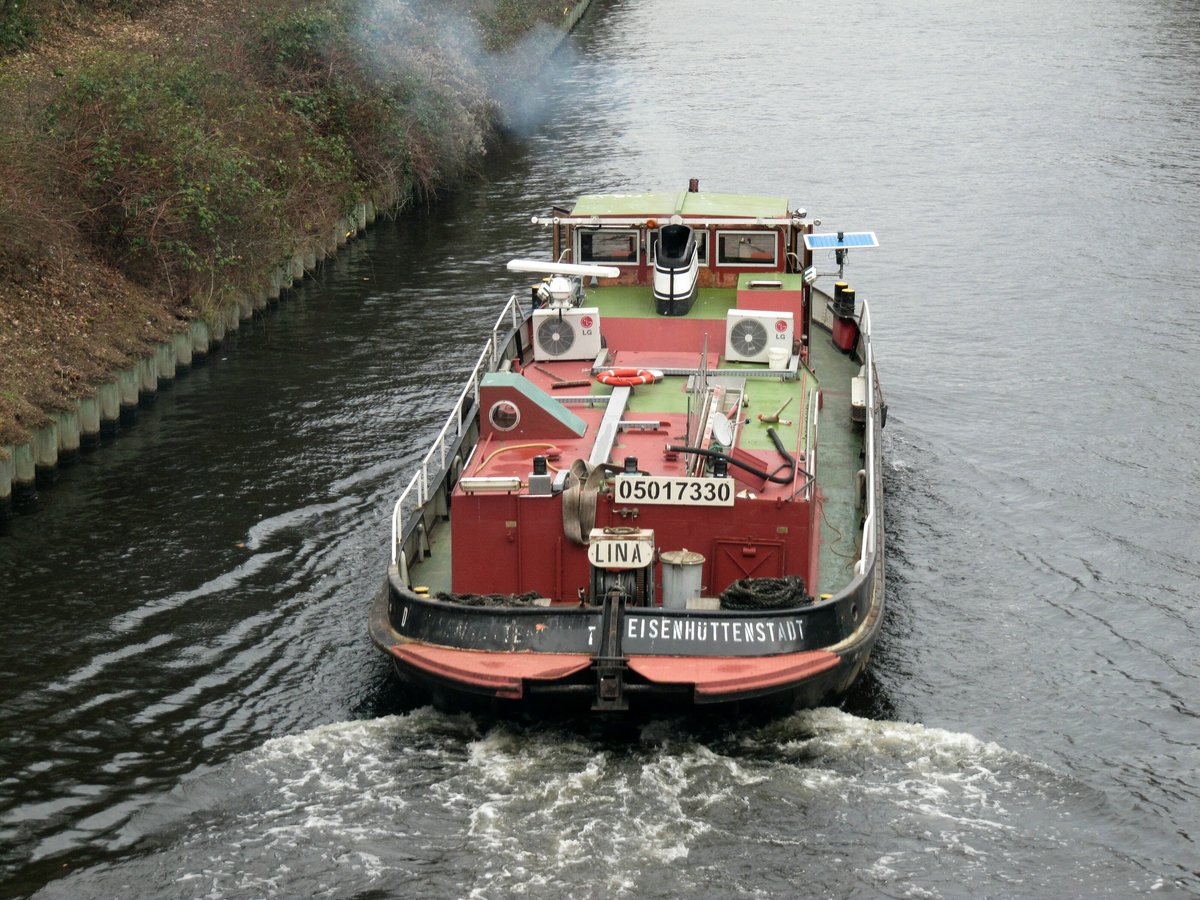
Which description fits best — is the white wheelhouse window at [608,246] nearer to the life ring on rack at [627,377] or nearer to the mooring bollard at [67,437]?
the life ring on rack at [627,377]

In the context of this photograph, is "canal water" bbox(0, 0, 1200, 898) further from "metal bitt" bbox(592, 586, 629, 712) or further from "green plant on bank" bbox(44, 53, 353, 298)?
"green plant on bank" bbox(44, 53, 353, 298)

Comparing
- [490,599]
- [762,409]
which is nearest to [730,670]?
[490,599]

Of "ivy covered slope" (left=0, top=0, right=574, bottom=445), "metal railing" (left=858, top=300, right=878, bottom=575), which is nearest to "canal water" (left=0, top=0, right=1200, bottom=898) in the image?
"ivy covered slope" (left=0, top=0, right=574, bottom=445)

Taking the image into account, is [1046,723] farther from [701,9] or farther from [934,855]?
[701,9]

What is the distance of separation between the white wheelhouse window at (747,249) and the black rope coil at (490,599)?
11.1m

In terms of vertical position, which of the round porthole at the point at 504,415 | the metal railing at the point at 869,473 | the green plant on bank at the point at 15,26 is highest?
the green plant on bank at the point at 15,26

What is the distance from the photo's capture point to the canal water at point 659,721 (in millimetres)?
17844

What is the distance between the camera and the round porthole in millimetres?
22766

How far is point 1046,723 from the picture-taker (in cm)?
2141

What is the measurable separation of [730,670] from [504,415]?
5.95m

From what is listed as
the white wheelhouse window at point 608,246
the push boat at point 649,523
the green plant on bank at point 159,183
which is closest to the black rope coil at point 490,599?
the push boat at point 649,523

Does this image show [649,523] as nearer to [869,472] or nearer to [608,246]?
[869,472]

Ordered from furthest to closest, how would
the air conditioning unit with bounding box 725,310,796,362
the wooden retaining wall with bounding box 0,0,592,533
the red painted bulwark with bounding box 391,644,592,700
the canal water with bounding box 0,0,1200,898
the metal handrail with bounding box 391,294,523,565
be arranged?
the wooden retaining wall with bounding box 0,0,592,533 → the air conditioning unit with bounding box 725,310,796,362 → the metal handrail with bounding box 391,294,523,565 → the red painted bulwark with bounding box 391,644,592,700 → the canal water with bounding box 0,0,1200,898

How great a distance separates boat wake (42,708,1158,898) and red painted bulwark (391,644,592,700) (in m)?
1.16
